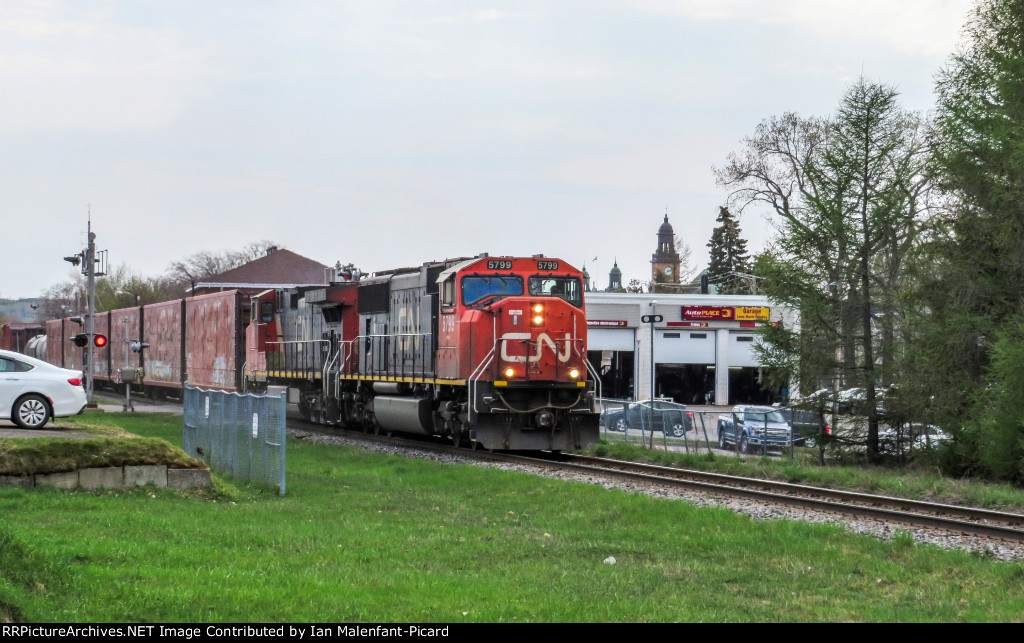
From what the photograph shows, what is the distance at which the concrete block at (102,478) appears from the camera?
13875mm

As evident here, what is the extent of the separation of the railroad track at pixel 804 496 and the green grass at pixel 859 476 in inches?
29.9

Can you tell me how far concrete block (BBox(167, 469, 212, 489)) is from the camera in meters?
14.3

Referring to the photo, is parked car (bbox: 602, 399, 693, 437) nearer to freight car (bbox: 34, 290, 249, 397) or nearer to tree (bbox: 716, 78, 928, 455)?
tree (bbox: 716, 78, 928, 455)

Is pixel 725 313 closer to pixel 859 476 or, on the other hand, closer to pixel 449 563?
pixel 859 476

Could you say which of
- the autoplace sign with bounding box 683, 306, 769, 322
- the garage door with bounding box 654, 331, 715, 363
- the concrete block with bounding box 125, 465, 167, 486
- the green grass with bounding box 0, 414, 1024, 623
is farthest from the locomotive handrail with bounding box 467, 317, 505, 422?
the garage door with bounding box 654, 331, 715, 363

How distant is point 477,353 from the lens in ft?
69.0

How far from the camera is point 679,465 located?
69.4 ft

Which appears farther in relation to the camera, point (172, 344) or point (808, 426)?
point (172, 344)

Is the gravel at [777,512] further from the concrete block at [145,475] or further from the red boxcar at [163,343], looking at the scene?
the red boxcar at [163,343]

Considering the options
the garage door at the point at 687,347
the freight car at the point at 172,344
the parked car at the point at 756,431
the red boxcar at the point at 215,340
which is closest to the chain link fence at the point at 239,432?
the parked car at the point at 756,431

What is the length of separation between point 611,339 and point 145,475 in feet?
143

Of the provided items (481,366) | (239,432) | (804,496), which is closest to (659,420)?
(481,366)
